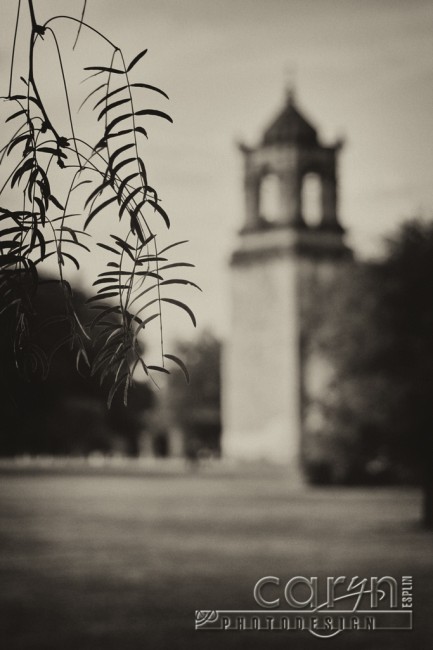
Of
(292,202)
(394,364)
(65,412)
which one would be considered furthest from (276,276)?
(394,364)

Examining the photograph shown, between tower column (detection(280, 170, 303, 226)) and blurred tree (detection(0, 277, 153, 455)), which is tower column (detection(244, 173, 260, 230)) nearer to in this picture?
tower column (detection(280, 170, 303, 226))

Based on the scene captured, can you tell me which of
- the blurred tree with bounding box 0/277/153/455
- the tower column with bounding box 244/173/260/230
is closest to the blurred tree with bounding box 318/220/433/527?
the blurred tree with bounding box 0/277/153/455

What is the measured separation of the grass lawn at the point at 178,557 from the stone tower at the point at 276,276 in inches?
546

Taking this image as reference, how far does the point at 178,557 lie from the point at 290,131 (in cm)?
2826

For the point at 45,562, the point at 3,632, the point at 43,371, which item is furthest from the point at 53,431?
the point at 43,371

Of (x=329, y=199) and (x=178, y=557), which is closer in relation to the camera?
(x=178, y=557)

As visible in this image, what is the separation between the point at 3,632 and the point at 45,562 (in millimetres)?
4028

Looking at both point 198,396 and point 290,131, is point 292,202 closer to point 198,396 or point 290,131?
point 290,131

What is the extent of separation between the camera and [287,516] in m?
17.9

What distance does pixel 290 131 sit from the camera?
39.4 m

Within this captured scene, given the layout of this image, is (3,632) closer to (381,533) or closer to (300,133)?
(381,533)

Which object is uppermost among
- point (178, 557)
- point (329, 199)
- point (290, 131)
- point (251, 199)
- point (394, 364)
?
point (290, 131)

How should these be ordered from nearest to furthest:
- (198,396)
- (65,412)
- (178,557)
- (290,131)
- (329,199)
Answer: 1. (178,557)
2. (65,412)
3. (329,199)
4. (290,131)
5. (198,396)

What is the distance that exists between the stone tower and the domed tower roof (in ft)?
0.10
